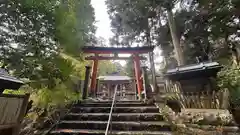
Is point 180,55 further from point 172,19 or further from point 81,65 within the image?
point 81,65

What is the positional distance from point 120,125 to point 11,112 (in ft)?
8.72

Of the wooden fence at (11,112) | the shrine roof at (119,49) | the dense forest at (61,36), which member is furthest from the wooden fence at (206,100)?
the wooden fence at (11,112)

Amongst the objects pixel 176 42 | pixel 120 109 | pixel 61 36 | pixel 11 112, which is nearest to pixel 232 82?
pixel 120 109

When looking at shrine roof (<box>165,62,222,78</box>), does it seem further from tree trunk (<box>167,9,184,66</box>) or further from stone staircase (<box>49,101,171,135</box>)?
tree trunk (<box>167,9,184,66</box>)

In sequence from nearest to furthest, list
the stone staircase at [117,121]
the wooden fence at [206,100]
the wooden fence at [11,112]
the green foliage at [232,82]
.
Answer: the wooden fence at [11,112] < the stone staircase at [117,121] < the wooden fence at [206,100] < the green foliage at [232,82]

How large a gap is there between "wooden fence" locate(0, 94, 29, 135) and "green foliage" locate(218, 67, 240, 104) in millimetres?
5582

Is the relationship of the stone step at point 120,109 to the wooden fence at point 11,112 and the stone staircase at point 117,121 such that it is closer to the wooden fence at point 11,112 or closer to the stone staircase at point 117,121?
the stone staircase at point 117,121

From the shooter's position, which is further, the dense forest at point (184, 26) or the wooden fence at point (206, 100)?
the dense forest at point (184, 26)

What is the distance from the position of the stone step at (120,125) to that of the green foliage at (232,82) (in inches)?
89.2

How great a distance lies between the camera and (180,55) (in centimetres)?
923

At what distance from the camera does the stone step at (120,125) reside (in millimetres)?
3986

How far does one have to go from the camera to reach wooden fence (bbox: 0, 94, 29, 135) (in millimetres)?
2823

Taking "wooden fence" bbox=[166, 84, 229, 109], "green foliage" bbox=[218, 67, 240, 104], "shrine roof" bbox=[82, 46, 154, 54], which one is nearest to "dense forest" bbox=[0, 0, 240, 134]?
"green foliage" bbox=[218, 67, 240, 104]

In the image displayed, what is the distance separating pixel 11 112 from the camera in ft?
9.95
